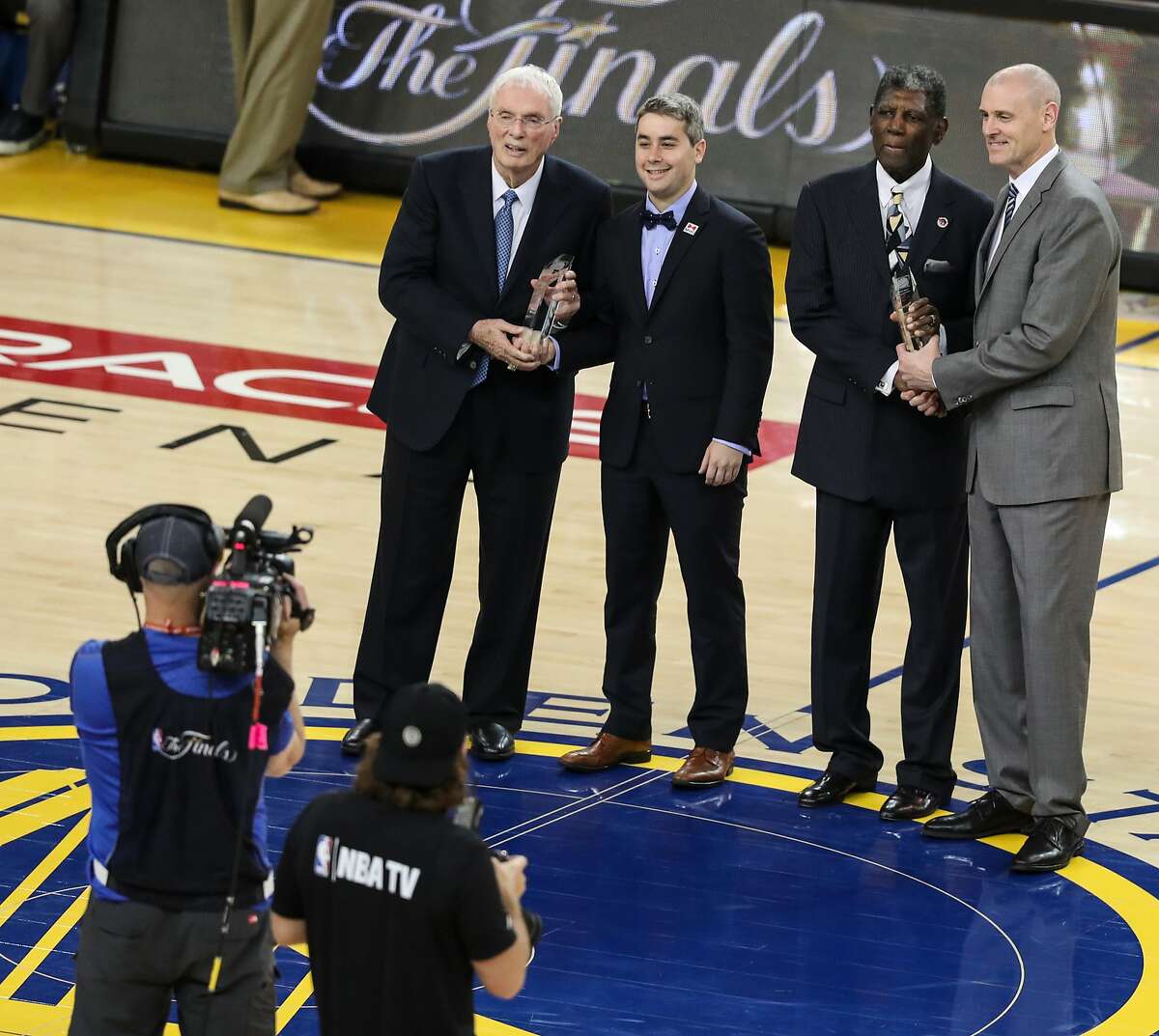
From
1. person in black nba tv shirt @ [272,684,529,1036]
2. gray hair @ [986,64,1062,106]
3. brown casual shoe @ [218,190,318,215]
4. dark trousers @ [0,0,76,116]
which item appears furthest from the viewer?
dark trousers @ [0,0,76,116]

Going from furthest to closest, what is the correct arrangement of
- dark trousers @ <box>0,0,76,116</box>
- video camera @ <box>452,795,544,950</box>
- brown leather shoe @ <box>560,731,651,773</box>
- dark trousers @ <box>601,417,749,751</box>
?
dark trousers @ <box>0,0,76,116</box>, brown leather shoe @ <box>560,731,651,773</box>, dark trousers @ <box>601,417,749,751</box>, video camera @ <box>452,795,544,950</box>

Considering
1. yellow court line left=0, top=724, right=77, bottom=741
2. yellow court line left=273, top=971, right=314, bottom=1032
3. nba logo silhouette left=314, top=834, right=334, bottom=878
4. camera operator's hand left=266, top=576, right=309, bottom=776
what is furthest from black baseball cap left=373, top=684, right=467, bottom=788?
yellow court line left=0, top=724, right=77, bottom=741

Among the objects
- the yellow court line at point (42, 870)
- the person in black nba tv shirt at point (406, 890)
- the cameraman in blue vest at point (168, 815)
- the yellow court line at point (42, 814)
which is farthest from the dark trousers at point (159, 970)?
the yellow court line at point (42, 814)

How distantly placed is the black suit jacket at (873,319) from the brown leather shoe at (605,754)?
0.89 m

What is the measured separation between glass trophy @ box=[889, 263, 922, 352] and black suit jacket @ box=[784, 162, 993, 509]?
0.06 m

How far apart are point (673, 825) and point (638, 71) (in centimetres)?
764

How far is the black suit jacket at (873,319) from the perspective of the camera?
17.7 feet

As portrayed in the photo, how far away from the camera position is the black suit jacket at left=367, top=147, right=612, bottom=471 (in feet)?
18.4

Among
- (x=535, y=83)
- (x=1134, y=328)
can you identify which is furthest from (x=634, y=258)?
(x=1134, y=328)

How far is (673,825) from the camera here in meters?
5.40

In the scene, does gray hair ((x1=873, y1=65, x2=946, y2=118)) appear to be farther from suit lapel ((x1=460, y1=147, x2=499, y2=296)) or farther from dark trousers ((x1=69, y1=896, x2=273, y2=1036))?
dark trousers ((x1=69, y1=896, x2=273, y2=1036))

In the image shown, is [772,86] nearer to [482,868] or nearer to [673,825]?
[673,825]

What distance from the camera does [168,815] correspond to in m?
3.35

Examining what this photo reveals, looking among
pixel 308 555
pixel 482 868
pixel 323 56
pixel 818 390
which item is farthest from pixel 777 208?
pixel 482 868
